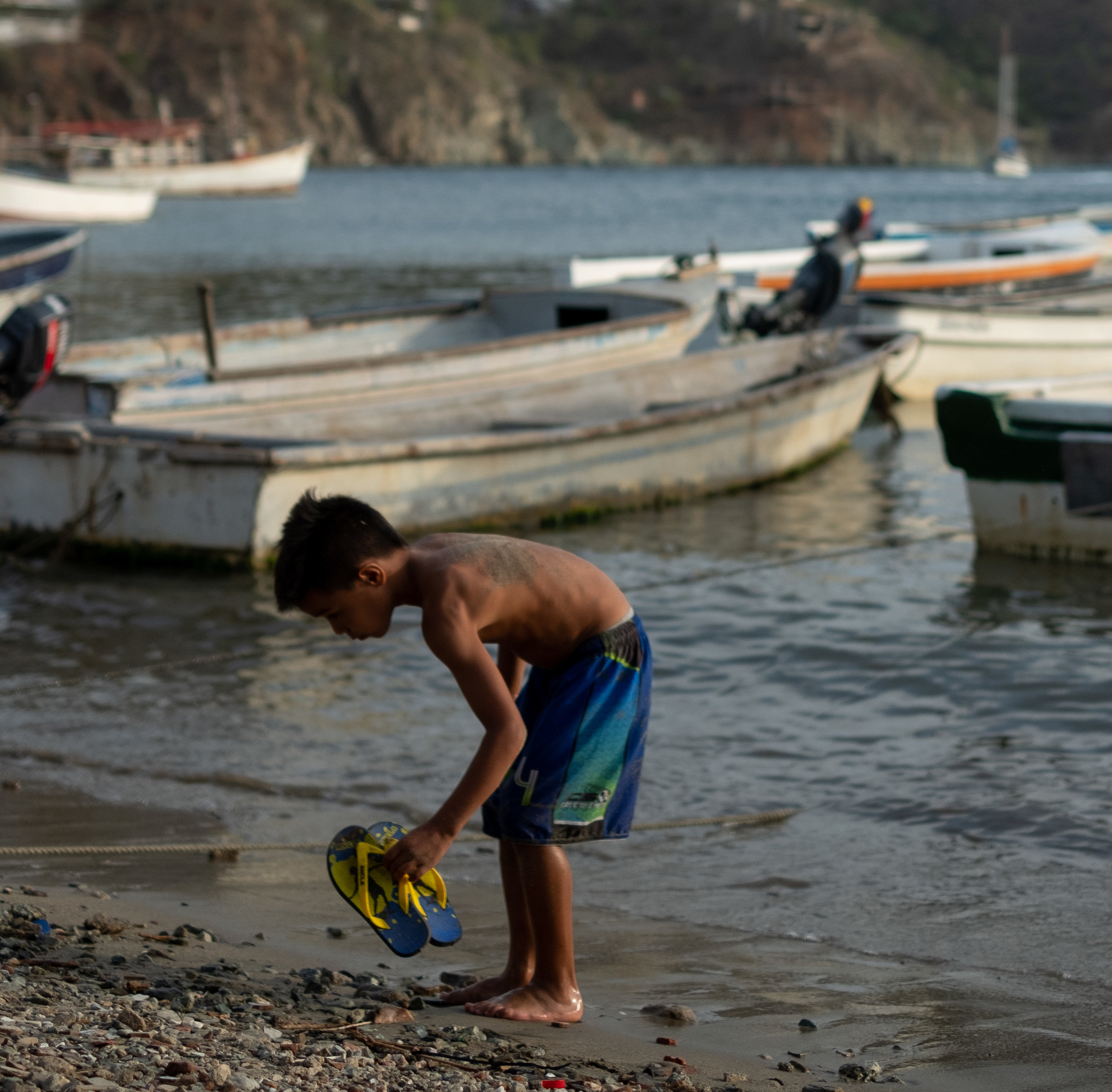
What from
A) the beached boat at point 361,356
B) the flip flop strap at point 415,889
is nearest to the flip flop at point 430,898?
the flip flop strap at point 415,889

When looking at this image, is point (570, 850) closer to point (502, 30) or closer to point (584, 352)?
point (584, 352)

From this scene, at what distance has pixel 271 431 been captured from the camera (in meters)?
10.2

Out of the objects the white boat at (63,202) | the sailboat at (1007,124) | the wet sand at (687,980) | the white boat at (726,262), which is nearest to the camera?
the wet sand at (687,980)

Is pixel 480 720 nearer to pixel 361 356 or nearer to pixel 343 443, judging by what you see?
pixel 343 443

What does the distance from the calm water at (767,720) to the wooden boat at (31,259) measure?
31.6 ft

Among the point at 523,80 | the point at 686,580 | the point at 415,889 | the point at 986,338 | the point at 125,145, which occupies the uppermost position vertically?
the point at 523,80

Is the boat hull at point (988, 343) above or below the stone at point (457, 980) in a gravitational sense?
above

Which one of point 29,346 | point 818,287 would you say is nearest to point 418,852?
point 29,346

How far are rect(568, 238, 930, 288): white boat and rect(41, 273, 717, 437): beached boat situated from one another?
315cm

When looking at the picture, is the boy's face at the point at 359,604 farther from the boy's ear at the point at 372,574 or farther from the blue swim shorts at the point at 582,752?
the blue swim shorts at the point at 582,752

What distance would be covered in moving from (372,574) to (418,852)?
60 centimetres

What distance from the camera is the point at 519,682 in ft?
12.0

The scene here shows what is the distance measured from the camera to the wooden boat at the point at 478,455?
904 centimetres

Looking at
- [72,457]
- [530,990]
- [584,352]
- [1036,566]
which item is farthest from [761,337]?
[530,990]
